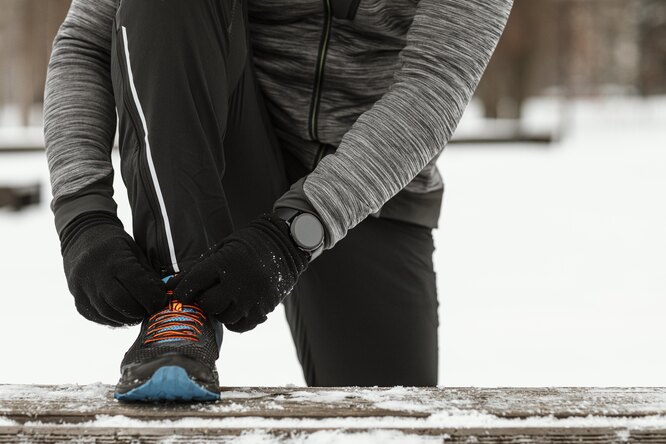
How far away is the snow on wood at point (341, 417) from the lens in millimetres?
846

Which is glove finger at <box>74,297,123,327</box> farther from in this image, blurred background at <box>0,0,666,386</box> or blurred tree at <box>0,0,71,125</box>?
blurred tree at <box>0,0,71,125</box>

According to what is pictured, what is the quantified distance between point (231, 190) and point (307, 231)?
1.55 ft

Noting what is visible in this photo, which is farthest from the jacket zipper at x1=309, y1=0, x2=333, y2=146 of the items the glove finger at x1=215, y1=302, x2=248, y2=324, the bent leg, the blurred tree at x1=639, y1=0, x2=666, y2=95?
the blurred tree at x1=639, y1=0, x2=666, y2=95

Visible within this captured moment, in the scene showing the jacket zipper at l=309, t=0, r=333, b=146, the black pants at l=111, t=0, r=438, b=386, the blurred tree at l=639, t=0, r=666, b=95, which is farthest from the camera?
the blurred tree at l=639, t=0, r=666, b=95

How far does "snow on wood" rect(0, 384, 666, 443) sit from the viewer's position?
0.85m

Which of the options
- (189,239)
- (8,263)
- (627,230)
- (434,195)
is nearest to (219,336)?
(189,239)

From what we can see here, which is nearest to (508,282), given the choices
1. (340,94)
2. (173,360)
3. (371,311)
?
(371,311)

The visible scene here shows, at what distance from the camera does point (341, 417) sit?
2.92ft

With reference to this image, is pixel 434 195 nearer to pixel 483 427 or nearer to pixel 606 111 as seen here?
pixel 483 427

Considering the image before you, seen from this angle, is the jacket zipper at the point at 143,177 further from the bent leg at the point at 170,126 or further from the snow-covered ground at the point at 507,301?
the snow-covered ground at the point at 507,301

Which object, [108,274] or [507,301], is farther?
[507,301]

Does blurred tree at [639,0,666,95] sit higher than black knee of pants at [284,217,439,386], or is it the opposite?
blurred tree at [639,0,666,95]

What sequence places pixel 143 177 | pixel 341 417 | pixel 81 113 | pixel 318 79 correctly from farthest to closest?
pixel 318 79 < pixel 81 113 < pixel 143 177 < pixel 341 417

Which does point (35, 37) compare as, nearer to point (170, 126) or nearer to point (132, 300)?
point (170, 126)
